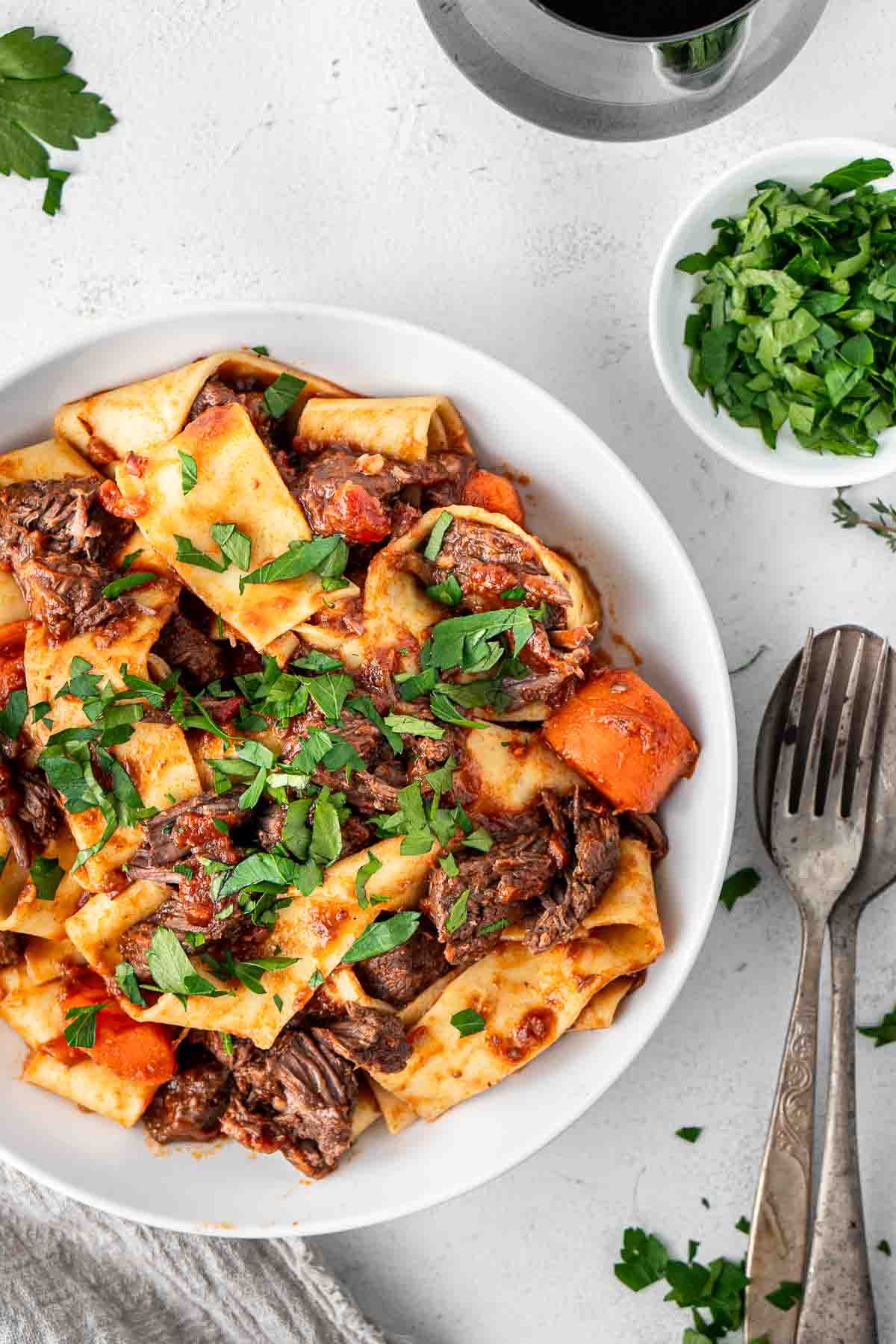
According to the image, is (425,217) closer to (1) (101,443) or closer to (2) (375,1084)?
(1) (101,443)

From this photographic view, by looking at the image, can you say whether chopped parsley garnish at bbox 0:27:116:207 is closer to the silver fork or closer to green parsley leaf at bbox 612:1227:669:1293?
the silver fork

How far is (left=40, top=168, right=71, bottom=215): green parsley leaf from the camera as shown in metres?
3.84

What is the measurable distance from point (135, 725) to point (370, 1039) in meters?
1.10

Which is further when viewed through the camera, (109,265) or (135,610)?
(109,265)

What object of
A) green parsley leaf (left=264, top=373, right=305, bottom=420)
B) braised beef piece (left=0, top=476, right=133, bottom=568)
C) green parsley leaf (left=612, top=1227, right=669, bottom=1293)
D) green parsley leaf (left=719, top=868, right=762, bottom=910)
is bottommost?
green parsley leaf (left=612, top=1227, right=669, bottom=1293)

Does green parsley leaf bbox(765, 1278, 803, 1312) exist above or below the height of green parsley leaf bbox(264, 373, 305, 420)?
below

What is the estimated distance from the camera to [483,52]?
3.65 meters

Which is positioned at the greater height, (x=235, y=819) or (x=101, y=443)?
(x=101, y=443)

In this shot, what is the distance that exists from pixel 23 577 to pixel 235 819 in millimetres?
898

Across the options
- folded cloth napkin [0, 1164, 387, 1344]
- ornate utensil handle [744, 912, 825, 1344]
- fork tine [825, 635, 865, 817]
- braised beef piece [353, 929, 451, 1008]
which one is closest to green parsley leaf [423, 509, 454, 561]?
braised beef piece [353, 929, 451, 1008]

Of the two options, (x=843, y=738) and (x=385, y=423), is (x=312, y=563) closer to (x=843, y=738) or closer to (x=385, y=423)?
(x=385, y=423)

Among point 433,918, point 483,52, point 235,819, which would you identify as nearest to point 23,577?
point 235,819

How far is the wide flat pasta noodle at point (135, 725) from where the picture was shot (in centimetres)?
333

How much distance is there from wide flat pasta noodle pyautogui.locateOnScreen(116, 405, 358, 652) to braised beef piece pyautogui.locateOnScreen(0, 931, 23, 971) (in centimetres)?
117
